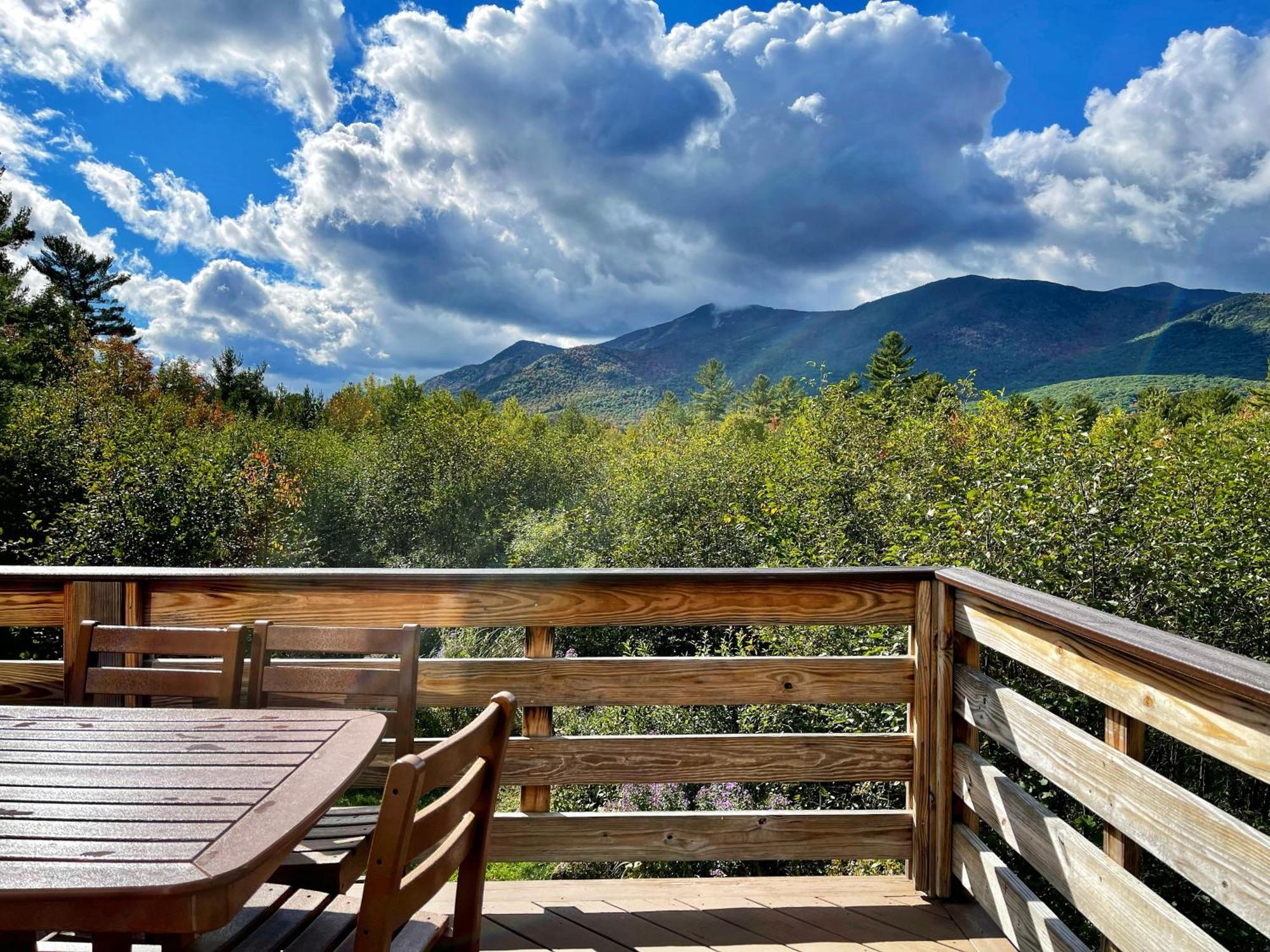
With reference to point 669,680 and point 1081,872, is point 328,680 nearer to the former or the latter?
point 669,680

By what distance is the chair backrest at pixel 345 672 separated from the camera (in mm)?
1854

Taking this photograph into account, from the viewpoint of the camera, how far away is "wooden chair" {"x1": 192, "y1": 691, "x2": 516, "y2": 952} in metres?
0.88

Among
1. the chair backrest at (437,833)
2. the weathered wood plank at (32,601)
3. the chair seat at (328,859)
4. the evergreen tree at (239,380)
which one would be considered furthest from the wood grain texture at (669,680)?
the evergreen tree at (239,380)

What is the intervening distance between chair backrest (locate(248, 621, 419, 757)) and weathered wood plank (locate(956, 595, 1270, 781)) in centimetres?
150

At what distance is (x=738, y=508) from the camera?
7570 mm

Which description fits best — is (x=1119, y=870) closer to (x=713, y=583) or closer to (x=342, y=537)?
(x=713, y=583)

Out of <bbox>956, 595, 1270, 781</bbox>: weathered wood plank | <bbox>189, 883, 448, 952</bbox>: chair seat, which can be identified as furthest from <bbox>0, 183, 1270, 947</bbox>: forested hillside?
<bbox>189, 883, 448, 952</bbox>: chair seat

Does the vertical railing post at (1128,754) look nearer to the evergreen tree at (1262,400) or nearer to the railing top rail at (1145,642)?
the railing top rail at (1145,642)

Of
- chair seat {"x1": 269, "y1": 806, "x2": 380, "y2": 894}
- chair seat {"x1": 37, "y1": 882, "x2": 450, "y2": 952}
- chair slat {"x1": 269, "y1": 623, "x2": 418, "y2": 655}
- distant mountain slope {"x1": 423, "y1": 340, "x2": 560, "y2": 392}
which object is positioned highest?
distant mountain slope {"x1": 423, "y1": 340, "x2": 560, "y2": 392}

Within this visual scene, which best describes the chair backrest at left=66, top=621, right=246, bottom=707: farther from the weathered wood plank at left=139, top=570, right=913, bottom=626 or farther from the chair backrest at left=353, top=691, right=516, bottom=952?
the chair backrest at left=353, top=691, right=516, bottom=952

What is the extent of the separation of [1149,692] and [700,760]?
1.26m

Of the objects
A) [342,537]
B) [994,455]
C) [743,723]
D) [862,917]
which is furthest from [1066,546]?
[342,537]

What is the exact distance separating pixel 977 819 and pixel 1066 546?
2453 millimetres

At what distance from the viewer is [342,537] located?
13.1 m
